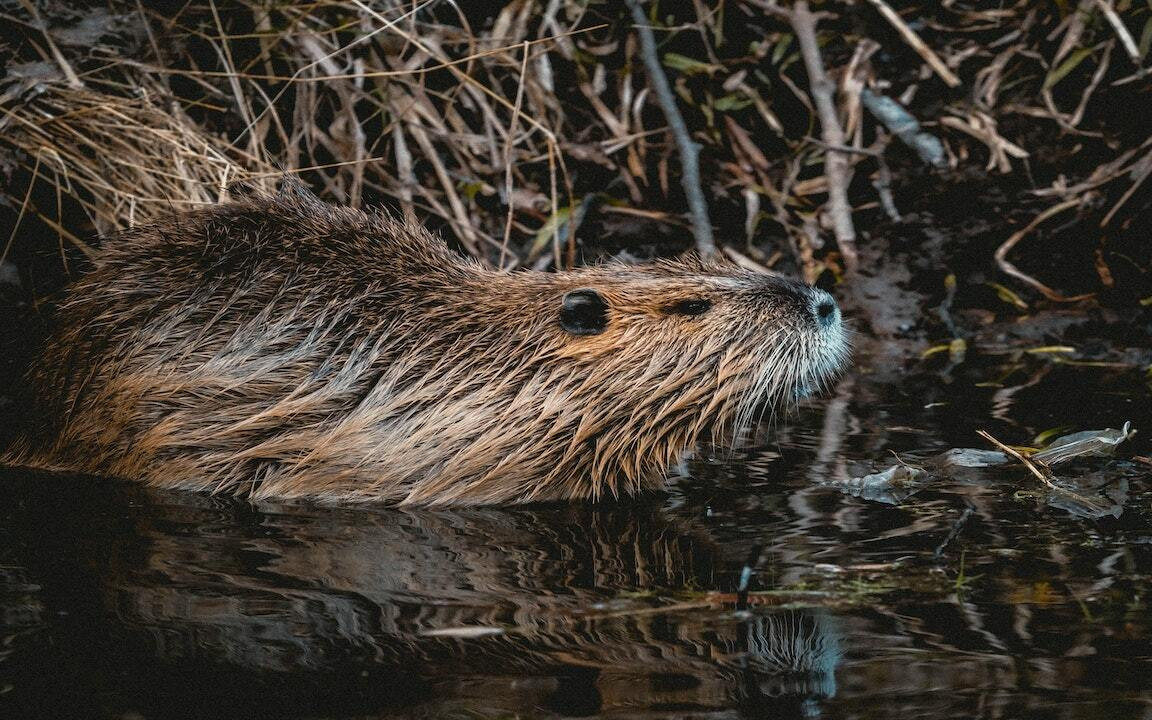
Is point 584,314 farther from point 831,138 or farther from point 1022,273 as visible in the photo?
point 1022,273

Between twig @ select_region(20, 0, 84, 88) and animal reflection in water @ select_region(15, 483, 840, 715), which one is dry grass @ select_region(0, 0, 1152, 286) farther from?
animal reflection in water @ select_region(15, 483, 840, 715)

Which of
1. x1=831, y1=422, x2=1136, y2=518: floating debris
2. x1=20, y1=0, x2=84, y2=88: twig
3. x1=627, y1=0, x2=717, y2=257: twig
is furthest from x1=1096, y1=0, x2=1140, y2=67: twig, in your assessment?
x1=20, y1=0, x2=84, y2=88: twig

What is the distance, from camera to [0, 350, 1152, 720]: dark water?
64.1 inches

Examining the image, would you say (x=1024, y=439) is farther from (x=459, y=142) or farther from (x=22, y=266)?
(x=22, y=266)

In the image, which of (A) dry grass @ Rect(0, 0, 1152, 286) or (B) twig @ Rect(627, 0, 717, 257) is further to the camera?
(A) dry grass @ Rect(0, 0, 1152, 286)

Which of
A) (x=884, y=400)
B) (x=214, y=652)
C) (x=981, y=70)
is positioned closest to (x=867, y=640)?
(x=214, y=652)

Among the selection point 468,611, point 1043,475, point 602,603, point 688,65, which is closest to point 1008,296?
point 688,65

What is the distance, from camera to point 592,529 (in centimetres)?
276

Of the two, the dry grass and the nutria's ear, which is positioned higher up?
the dry grass

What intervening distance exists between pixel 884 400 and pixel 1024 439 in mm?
725

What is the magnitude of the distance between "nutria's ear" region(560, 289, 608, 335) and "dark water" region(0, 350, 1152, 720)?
472 mm

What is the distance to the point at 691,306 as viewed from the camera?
10.8ft

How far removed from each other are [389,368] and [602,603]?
1322mm

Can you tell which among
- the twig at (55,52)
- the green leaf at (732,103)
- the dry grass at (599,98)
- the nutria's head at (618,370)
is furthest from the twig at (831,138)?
the twig at (55,52)
